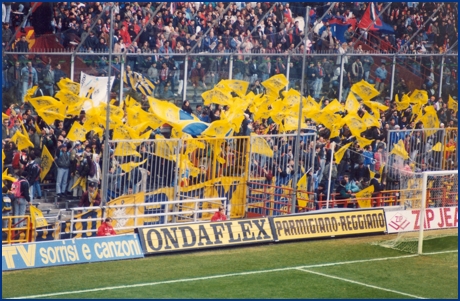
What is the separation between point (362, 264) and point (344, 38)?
12869mm

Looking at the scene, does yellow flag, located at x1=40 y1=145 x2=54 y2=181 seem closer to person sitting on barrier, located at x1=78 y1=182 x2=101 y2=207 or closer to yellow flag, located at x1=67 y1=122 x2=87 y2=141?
yellow flag, located at x1=67 y1=122 x2=87 y2=141

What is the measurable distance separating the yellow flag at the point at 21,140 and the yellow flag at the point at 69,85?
6.70 ft

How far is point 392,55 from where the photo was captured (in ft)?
112

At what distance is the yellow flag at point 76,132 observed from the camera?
23.5 metres

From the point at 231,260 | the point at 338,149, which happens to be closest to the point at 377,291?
the point at 231,260

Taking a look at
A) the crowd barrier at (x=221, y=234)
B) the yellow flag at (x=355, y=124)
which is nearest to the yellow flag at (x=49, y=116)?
the crowd barrier at (x=221, y=234)

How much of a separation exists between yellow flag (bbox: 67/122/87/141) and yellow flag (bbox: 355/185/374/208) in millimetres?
7269

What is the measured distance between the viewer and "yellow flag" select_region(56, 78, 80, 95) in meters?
24.7

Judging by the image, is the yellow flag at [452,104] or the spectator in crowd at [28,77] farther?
the yellow flag at [452,104]

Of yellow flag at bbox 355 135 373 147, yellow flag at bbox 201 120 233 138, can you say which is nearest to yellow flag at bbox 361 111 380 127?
yellow flag at bbox 355 135 373 147

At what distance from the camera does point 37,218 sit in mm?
21406

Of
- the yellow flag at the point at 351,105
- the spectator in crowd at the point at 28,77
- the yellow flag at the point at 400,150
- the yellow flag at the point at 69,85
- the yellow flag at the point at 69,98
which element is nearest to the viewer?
the yellow flag at the point at 69,98

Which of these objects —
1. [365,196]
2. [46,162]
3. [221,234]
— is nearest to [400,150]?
[365,196]

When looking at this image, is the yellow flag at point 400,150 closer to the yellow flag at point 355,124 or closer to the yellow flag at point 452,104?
the yellow flag at point 355,124
